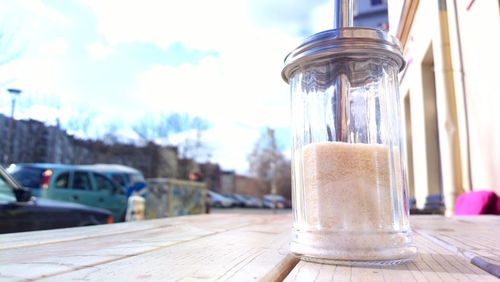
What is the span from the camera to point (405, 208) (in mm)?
622

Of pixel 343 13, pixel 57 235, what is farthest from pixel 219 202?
pixel 343 13

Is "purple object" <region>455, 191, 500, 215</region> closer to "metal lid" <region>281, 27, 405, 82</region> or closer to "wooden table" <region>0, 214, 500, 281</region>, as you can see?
"wooden table" <region>0, 214, 500, 281</region>

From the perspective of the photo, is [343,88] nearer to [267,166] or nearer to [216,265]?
[216,265]

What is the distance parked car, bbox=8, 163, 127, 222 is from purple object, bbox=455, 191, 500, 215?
6.14 m

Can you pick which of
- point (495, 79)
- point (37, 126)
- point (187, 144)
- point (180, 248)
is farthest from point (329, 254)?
point (187, 144)

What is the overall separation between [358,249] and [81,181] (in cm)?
768

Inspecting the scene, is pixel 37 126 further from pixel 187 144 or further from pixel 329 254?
pixel 329 254

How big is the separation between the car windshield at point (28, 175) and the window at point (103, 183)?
3.56ft

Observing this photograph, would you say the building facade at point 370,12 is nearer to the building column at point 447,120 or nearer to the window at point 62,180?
the window at point 62,180

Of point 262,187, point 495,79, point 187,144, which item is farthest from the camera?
point 262,187

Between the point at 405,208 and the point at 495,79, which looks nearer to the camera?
the point at 405,208

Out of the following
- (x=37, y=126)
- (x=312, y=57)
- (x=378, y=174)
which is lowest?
(x=378, y=174)

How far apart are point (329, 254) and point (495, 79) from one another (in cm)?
226

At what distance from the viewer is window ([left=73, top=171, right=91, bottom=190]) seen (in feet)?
24.2
